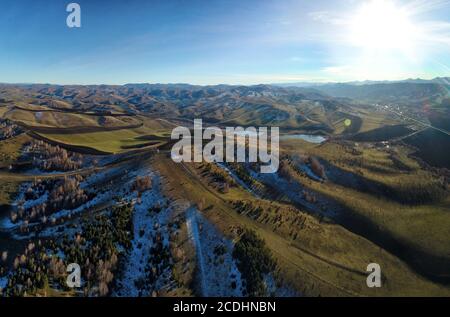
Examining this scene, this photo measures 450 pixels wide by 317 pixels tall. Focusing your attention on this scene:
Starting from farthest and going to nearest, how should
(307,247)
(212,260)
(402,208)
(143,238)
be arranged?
(402,208) < (307,247) < (143,238) < (212,260)

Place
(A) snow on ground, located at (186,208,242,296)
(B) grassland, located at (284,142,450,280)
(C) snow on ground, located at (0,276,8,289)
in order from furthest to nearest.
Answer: (B) grassland, located at (284,142,450,280) → (A) snow on ground, located at (186,208,242,296) → (C) snow on ground, located at (0,276,8,289)

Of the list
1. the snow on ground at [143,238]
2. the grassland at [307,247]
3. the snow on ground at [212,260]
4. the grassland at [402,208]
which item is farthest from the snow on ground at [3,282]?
the grassland at [402,208]

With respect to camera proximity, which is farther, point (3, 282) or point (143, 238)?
point (143, 238)

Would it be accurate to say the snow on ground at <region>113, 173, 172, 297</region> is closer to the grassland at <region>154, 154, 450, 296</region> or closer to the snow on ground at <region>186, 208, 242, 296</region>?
the grassland at <region>154, 154, 450, 296</region>

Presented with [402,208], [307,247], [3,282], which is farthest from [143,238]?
[402,208]

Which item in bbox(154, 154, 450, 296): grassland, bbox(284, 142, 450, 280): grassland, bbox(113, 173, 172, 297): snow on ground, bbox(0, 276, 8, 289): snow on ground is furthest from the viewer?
bbox(284, 142, 450, 280): grassland

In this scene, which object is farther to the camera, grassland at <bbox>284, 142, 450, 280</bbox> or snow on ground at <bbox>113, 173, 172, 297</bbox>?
grassland at <bbox>284, 142, 450, 280</bbox>

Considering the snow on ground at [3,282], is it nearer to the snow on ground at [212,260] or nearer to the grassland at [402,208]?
the snow on ground at [212,260]

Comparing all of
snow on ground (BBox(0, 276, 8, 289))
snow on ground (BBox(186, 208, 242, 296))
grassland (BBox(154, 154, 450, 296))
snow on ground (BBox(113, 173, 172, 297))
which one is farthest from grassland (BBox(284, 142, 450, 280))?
snow on ground (BBox(0, 276, 8, 289))

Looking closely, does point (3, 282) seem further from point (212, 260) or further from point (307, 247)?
point (307, 247)

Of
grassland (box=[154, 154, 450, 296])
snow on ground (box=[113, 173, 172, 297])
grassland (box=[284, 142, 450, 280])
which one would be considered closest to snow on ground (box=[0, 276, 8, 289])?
snow on ground (box=[113, 173, 172, 297])
